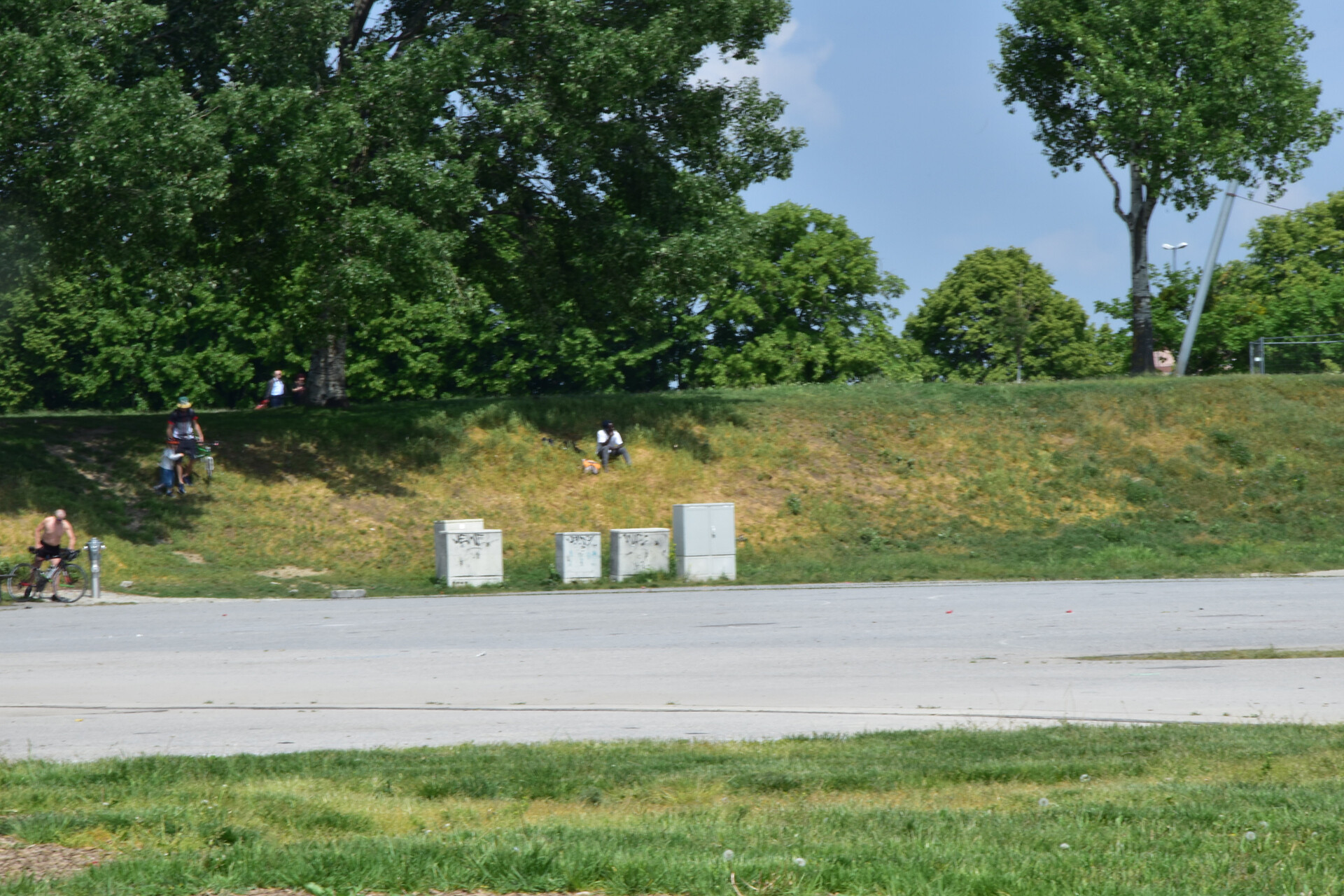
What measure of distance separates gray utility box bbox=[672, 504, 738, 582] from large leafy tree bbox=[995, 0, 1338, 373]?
797 inches

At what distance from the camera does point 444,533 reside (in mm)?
24281

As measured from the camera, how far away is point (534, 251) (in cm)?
3173

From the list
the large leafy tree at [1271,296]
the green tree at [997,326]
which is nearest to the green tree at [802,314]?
the green tree at [997,326]

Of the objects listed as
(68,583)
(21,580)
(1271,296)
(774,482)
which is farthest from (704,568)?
(1271,296)

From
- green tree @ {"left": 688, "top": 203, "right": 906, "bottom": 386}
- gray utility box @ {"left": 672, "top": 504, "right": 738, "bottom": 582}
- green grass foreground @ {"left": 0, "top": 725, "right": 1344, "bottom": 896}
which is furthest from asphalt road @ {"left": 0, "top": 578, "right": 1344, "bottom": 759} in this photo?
green tree @ {"left": 688, "top": 203, "right": 906, "bottom": 386}

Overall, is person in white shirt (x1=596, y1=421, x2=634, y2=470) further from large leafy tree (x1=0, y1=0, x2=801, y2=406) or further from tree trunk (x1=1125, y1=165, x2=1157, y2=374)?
tree trunk (x1=1125, y1=165, x2=1157, y2=374)

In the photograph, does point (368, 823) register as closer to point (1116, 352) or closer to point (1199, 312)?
point (1199, 312)

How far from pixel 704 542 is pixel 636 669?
468 inches

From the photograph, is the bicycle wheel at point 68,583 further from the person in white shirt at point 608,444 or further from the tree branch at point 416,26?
the tree branch at point 416,26

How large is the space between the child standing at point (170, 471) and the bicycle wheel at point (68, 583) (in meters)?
5.86

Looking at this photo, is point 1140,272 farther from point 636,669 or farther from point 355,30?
point 636,669

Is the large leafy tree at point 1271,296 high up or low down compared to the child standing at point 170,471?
up

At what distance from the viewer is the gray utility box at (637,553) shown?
79.3ft

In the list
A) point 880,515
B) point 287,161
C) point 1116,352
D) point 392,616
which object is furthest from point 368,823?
point 1116,352
